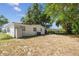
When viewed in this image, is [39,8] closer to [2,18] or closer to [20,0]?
[20,0]

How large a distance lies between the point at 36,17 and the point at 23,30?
0.22 metres

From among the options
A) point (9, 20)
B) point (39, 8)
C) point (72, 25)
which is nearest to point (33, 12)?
point (39, 8)

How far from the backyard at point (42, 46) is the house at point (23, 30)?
0.06 meters

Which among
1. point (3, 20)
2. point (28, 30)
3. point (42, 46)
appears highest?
point (3, 20)

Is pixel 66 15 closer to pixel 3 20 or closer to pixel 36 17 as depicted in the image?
pixel 36 17

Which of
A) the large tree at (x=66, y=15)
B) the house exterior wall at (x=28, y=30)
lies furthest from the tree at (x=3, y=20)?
the large tree at (x=66, y=15)

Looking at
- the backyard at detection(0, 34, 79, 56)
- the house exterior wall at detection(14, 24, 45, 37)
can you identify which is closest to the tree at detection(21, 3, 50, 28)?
the house exterior wall at detection(14, 24, 45, 37)

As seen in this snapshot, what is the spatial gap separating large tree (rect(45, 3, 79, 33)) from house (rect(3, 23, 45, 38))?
0.21 m

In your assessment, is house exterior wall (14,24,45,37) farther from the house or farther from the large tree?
the large tree

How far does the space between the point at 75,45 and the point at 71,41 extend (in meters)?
0.07

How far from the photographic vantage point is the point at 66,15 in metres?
2.96

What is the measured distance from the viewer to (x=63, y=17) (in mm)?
2947

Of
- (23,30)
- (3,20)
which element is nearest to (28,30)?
(23,30)

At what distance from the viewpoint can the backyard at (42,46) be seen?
2.88 metres
